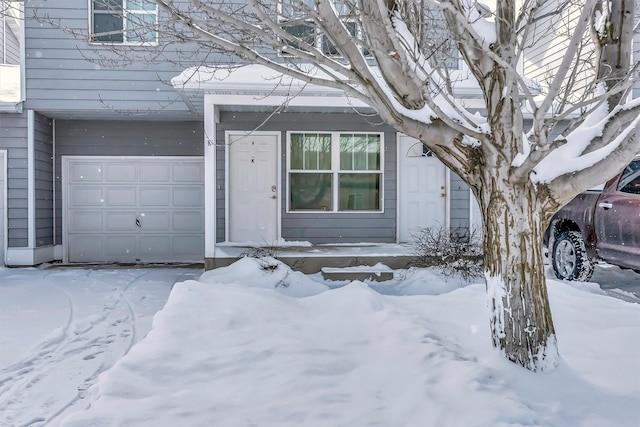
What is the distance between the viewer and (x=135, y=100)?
908cm

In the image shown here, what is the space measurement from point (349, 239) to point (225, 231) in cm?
229

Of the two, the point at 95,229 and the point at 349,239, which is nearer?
the point at 349,239

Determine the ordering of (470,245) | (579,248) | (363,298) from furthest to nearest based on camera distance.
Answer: (470,245)
(579,248)
(363,298)

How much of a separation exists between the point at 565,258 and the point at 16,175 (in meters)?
9.42

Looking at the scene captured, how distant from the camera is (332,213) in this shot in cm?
918

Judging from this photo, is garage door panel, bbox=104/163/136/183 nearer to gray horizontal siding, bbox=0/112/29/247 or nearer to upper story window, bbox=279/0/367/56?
gray horizontal siding, bbox=0/112/29/247

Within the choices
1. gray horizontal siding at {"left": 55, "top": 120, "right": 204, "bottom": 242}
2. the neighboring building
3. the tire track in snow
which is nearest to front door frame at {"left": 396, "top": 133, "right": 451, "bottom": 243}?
the neighboring building

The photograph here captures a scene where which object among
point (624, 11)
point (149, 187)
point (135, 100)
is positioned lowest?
point (149, 187)

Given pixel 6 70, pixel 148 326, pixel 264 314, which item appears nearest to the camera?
pixel 264 314

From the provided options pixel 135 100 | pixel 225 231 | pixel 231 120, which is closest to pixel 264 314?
pixel 225 231

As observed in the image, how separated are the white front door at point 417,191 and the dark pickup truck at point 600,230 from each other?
2.46 meters

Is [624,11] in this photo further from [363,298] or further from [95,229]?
[95,229]

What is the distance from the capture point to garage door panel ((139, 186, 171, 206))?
10102mm

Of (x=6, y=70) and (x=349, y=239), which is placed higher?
(x=6, y=70)
